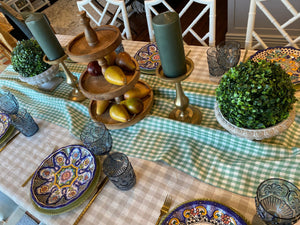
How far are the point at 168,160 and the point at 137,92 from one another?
31cm

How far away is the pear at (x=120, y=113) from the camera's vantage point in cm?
87

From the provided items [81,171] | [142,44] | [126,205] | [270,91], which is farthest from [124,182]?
[142,44]

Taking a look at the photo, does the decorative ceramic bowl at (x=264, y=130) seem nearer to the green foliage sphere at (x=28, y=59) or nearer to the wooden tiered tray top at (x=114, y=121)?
the wooden tiered tray top at (x=114, y=121)

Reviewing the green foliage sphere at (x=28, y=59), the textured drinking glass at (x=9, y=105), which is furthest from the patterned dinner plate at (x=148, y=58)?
the textured drinking glass at (x=9, y=105)

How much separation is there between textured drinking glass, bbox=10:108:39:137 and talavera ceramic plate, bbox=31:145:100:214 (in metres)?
0.21

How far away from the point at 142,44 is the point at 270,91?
2.91 feet

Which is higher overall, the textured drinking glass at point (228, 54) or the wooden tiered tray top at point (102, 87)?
the wooden tiered tray top at point (102, 87)

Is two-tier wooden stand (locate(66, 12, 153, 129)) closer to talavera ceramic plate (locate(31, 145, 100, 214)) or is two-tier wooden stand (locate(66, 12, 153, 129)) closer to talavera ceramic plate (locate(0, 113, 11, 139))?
talavera ceramic plate (locate(31, 145, 100, 214))

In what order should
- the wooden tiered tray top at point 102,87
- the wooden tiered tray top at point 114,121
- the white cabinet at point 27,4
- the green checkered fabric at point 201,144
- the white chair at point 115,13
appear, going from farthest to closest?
the white cabinet at point 27,4 → the white chair at point 115,13 → the wooden tiered tray top at point 114,121 → the wooden tiered tray top at point 102,87 → the green checkered fabric at point 201,144

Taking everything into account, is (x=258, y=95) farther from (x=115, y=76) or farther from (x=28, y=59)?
(x=28, y=59)

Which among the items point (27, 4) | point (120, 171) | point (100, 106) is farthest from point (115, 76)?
point (27, 4)

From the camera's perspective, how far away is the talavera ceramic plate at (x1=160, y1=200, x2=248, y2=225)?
592 millimetres

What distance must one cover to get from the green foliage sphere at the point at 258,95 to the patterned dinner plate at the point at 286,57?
314 millimetres

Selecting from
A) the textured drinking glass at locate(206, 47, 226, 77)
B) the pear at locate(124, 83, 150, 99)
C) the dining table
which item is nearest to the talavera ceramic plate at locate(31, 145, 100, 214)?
the dining table
